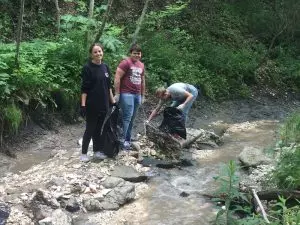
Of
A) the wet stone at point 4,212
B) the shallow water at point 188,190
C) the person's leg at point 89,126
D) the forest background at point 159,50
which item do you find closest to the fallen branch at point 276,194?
the forest background at point 159,50

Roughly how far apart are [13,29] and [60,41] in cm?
205

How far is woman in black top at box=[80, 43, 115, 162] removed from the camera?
675 centimetres

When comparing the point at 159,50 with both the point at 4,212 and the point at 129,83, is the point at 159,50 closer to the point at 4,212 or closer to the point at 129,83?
the point at 129,83

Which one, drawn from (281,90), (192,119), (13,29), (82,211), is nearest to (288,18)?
(281,90)

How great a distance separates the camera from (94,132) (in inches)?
283

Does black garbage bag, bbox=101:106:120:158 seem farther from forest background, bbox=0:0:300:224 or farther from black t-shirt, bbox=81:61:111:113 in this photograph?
forest background, bbox=0:0:300:224

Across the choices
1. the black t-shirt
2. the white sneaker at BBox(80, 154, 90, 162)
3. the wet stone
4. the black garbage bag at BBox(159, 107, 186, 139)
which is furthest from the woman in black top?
the wet stone

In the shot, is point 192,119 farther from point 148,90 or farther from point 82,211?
point 82,211

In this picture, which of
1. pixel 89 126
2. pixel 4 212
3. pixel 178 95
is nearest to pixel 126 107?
pixel 89 126

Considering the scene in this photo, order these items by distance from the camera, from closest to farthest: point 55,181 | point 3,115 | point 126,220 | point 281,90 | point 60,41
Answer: point 126,220 → point 55,181 → point 3,115 → point 60,41 → point 281,90

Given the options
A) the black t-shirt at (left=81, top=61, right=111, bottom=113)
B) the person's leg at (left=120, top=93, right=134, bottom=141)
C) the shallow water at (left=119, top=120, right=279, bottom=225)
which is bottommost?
the shallow water at (left=119, top=120, right=279, bottom=225)

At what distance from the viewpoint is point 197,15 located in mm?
16906

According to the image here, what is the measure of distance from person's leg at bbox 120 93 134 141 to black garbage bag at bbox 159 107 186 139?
1.03 meters

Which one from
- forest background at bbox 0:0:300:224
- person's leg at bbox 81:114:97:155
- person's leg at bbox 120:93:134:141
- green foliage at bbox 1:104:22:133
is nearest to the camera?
person's leg at bbox 81:114:97:155
